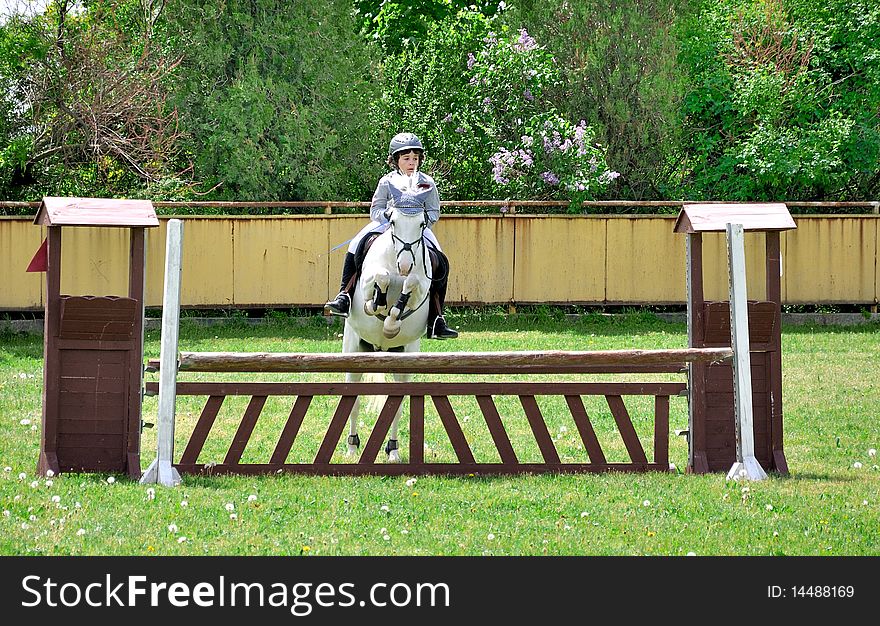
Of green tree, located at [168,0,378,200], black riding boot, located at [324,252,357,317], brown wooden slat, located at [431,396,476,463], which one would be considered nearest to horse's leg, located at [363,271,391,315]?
black riding boot, located at [324,252,357,317]

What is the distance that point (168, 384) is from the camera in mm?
8844

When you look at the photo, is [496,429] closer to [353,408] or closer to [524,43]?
[353,408]

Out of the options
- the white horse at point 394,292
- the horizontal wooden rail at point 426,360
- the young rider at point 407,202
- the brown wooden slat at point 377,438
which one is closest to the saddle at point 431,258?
the young rider at point 407,202

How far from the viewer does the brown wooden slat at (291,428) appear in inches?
360

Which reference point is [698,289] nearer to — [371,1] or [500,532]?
[500,532]

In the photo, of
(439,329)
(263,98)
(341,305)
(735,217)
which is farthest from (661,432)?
(263,98)

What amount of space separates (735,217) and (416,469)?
3140 mm

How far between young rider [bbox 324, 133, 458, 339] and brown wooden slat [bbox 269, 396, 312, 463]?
1.67m

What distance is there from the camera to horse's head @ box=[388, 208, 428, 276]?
990 centimetres

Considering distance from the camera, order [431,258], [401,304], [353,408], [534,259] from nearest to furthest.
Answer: [401,304]
[431,258]
[353,408]
[534,259]

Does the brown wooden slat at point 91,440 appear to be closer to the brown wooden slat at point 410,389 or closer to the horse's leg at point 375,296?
the brown wooden slat at point 410,389

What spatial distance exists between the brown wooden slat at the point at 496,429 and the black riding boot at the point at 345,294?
1931 millimetres

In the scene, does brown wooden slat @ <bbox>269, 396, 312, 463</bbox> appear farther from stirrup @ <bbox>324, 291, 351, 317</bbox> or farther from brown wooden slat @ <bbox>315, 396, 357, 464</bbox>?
stirrup @ <bbox>324, 291, 351, 317</bbox>
